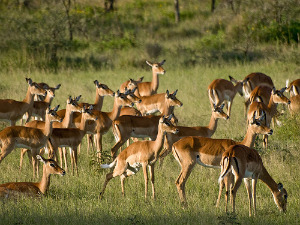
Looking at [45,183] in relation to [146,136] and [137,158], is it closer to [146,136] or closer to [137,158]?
[137,158]

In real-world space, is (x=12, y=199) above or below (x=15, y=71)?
below

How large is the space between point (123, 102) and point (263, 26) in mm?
12952

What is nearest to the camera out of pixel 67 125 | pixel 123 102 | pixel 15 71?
pixel 67 125

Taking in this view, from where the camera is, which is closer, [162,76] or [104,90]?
[104,90]

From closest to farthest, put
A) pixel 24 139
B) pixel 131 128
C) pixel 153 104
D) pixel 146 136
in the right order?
pixel 24 139 < pixel 131 128 < pixel 146 136 < pixel 153 104

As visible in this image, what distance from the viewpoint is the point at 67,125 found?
9.57 m

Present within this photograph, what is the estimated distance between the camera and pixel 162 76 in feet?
57.1

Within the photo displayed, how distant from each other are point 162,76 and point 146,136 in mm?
7747

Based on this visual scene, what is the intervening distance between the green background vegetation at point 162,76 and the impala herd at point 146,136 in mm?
262

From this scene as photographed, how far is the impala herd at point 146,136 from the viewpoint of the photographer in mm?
6680

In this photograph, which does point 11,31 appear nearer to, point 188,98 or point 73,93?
point 73,93

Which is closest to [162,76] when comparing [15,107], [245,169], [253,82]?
[253,82]

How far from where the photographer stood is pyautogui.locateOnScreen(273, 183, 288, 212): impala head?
21.5ft

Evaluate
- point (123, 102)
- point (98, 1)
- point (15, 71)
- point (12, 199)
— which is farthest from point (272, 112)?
point (98, 1)
